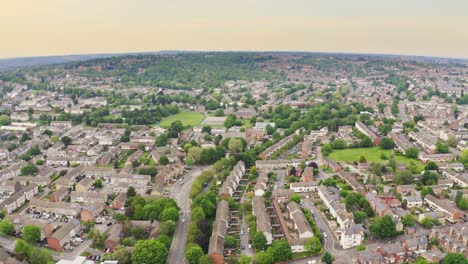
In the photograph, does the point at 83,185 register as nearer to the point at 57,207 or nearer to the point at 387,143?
the point at 57,207

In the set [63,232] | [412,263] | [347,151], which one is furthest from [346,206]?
[63,232]

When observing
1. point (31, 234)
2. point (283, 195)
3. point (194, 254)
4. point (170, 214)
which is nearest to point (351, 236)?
point (283, 195)

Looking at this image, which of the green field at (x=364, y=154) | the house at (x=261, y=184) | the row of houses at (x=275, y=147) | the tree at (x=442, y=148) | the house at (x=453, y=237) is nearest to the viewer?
the house at (x=453, y=237)

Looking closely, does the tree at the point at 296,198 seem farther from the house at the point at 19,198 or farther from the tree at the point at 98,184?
the house at the point at 19,198

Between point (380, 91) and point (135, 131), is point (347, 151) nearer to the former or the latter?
point (135, 131)

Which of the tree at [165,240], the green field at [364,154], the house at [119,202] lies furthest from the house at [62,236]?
the green field at [364,154]

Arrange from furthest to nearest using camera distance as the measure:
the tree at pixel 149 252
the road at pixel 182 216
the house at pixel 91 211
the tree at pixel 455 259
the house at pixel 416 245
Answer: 1. the house at pixel 91 211
2. the road at pixel 182 216
3. the house at pixel 416 245
4. the tree at pixel 149 252
5. the tree at pixel 455 259
